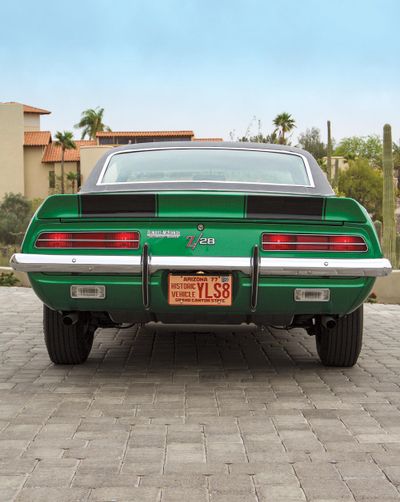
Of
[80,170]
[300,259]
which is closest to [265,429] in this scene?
[300,259]

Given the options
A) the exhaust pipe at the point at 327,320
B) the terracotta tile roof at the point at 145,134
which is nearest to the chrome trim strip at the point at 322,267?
the exhaust pipe at the point at 327,320

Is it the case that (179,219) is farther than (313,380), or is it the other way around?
(313,380)

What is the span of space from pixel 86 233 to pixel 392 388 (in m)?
2.24

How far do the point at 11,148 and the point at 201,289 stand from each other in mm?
65932

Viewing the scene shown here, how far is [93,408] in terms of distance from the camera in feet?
15.7

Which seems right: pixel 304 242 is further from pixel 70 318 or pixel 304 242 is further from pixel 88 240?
pixel 70 318

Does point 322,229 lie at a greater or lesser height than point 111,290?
greater

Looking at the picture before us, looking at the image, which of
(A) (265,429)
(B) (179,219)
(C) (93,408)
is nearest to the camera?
(A) (265,429)

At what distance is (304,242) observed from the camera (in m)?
5.12

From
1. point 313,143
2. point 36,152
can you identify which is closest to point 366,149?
point 313,143

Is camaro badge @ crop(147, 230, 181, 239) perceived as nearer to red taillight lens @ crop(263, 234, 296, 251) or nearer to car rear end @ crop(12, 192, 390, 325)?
car rear end @ crop(12, 192, 390, 325)

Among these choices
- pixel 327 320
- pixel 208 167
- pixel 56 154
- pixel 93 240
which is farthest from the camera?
pixel 56 154

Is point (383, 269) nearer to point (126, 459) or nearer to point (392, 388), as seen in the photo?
point (392, 388)

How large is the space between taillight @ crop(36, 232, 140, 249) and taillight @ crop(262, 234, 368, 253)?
2.68ft
